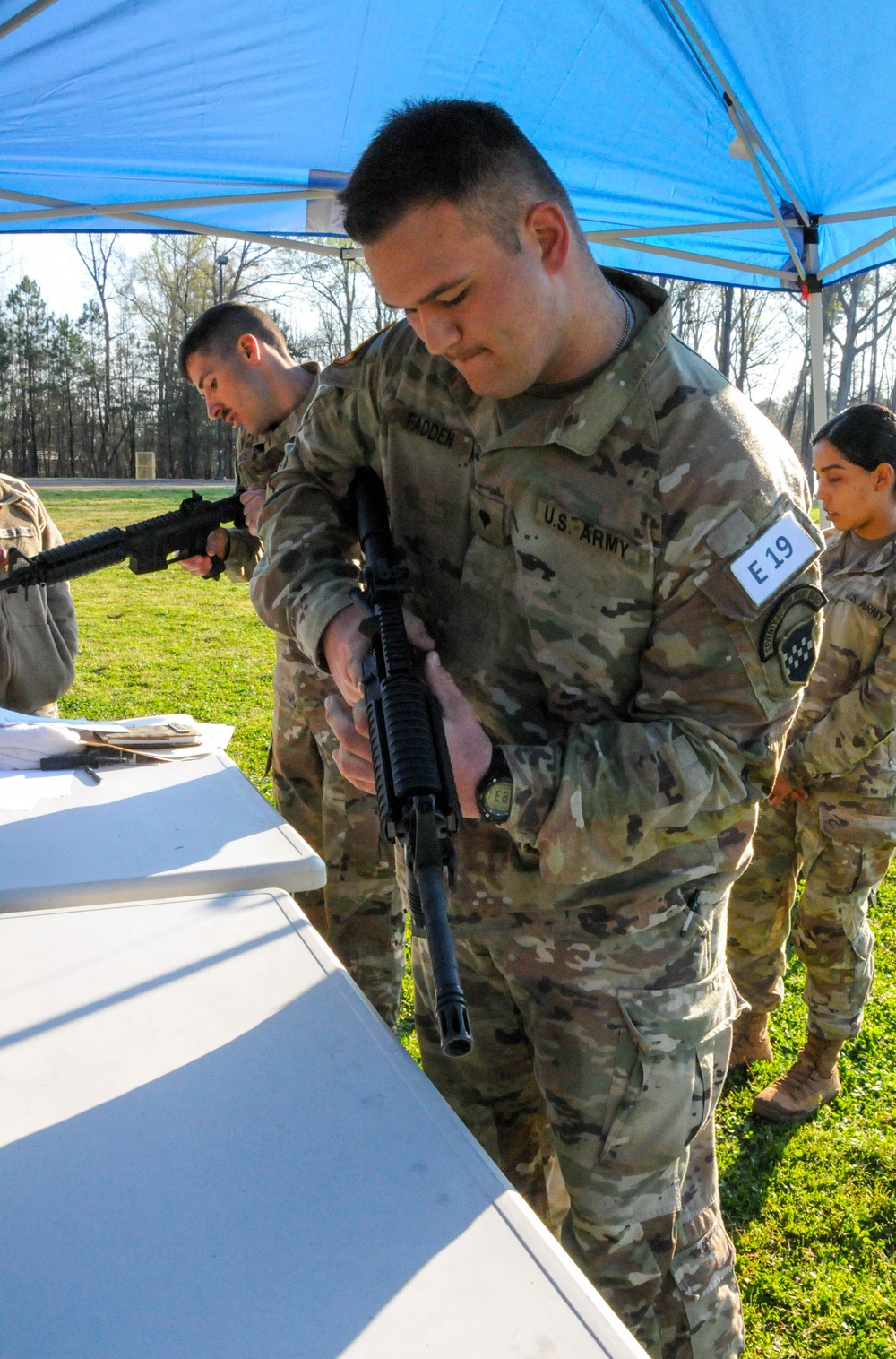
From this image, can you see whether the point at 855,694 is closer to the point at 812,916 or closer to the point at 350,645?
the point at 812,916

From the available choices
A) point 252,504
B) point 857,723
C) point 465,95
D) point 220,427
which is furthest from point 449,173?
point 220,427

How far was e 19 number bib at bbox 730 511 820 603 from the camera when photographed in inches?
52.4

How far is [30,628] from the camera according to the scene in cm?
414

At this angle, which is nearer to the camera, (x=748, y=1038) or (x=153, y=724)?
(x=153, y=724)

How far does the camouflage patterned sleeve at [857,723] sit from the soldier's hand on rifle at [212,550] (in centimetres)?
193

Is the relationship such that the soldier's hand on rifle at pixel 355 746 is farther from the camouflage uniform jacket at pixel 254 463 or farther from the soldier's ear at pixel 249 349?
the soldier's ear at pixel 249 349

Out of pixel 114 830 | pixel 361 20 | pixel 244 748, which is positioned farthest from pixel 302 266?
pixel 114 830

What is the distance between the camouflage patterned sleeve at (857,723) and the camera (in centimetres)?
284

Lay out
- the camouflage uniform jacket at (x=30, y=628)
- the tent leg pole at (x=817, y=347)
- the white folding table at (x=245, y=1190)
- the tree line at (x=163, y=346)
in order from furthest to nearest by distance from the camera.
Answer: the tree line at (x=163, y=346) < the tent leg pole at (x=817, y=347) < the camouflage uniform jacket at (x=30, y=628) < the white folding table at (x=245, y=1190)

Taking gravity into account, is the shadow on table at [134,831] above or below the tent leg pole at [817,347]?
below

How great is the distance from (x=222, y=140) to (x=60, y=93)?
2.37 ft

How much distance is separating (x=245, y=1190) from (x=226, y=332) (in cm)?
275

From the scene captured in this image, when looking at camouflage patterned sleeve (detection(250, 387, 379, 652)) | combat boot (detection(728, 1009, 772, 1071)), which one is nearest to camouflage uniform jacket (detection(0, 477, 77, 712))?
camouflage patterned sleeve (detection(250, 387, 379, 652))

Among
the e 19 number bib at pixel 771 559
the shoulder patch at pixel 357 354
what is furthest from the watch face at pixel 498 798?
the shoulder patch at pixel 357 354
